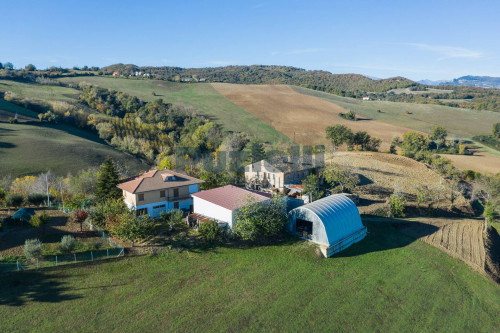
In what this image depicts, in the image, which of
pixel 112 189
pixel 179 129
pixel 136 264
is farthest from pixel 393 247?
pixel 179 129

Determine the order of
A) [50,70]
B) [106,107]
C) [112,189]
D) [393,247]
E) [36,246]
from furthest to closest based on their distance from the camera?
[50,70] → [106,107] → [112,189] → [393,247] → [36,246]

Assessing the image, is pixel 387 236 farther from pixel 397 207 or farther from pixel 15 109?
pixel 15 109

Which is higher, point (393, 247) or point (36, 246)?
point (36, 246)

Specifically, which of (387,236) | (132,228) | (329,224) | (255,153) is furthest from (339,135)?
(132,228)

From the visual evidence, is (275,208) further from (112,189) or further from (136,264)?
(112,189)

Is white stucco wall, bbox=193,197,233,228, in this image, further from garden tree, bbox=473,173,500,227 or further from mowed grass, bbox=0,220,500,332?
garden tree, bbox=473,173,500,227

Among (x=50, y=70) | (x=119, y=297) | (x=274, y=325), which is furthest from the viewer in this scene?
(x=50, y=70)

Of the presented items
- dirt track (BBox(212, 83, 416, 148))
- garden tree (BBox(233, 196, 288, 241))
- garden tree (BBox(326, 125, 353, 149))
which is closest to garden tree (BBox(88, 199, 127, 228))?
garden tree (BBox(233, 196, 288, 241))
